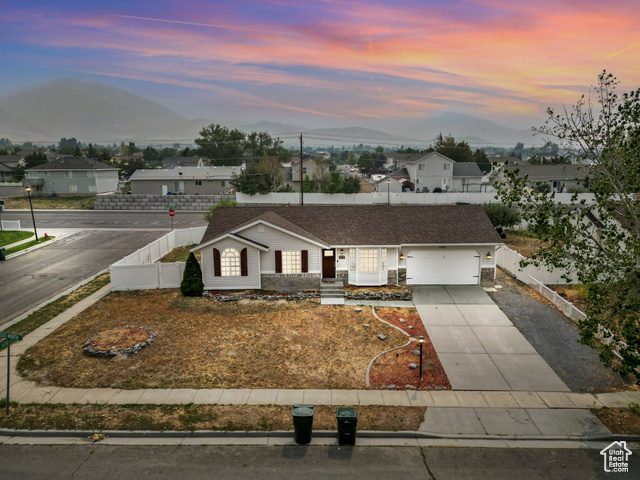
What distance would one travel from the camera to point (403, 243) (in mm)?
25500

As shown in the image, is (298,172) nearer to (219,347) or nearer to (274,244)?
(274,244)

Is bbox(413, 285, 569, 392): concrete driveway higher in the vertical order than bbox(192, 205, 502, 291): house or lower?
lower

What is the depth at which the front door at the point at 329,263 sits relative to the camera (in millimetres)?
25891

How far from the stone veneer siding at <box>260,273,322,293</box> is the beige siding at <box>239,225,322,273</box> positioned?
13.7 inches

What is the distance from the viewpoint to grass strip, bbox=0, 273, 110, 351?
66.8 feet

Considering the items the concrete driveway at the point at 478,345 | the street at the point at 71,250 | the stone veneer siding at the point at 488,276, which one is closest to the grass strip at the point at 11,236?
the street at the point at 71,250

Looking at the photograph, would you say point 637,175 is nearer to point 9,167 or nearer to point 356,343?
point 356,343

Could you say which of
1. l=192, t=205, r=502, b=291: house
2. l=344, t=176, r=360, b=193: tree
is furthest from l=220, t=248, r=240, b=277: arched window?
l=344, t=176, r=360, b=193: tree

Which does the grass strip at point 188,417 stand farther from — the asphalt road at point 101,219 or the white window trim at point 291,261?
the asphalt road at point 101,219

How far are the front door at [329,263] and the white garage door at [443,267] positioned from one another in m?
4.50

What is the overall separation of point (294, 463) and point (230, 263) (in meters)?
14.9

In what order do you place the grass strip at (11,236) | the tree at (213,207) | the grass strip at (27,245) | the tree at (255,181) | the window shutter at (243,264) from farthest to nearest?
the tree at (255,181) → the tree at (213,207) → the grass strip at (11,236) → the grass strip at (27,245) → the window shutter at (243,264)

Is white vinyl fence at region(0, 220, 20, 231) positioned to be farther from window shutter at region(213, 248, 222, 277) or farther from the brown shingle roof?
window shutter at region(213, 248, 222, 277)

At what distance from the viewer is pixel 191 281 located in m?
24.4
